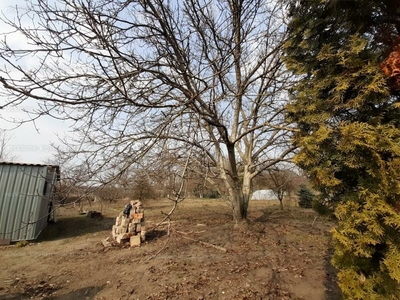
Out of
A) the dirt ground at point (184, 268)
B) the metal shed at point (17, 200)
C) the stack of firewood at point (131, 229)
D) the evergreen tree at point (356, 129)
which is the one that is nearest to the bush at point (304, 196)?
the dirt ground at point (184, 268)

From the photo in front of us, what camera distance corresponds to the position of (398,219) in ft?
6.56

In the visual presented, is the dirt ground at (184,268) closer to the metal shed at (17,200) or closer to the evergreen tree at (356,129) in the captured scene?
the metal shed at (17,200)

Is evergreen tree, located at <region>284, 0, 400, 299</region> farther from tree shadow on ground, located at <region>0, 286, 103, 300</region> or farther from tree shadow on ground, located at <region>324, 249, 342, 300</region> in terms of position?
tree shadow on ground, located at <region>0, 286, 103, 300</region>

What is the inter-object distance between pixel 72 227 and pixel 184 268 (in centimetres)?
799

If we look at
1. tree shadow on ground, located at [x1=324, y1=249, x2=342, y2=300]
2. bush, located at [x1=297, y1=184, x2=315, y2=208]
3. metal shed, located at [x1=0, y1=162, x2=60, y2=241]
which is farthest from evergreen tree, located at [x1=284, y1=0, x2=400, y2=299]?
bush, located at [x1=297, y1=184, x2=315, y2=208]

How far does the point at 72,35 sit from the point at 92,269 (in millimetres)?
4671

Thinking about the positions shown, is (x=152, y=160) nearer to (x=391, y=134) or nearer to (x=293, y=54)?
(x=293, y=54)

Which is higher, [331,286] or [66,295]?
[331,286]

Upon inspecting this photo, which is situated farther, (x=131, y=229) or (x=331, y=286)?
(x=131, y=229)

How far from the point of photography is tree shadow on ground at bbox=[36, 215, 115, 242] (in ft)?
30.7

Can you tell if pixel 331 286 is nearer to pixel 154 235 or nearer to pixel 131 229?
pixel 154 235

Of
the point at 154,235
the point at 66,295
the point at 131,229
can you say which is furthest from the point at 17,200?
the point at 66,295

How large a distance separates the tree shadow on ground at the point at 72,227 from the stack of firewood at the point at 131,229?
8.89 feet

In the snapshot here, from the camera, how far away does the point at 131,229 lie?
7.55 m
